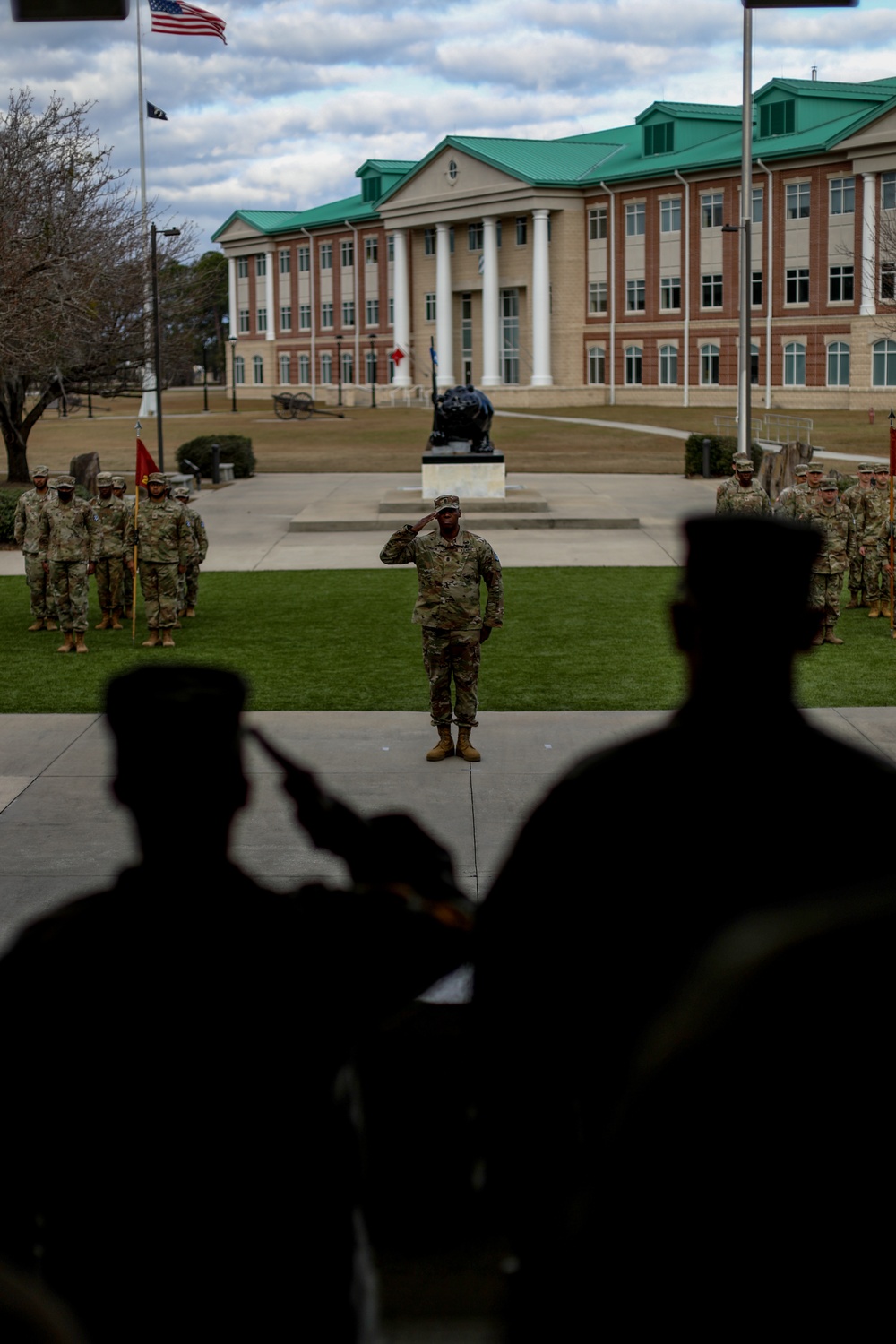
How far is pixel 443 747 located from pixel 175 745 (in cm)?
937

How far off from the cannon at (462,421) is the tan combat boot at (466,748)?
18826 millimetres

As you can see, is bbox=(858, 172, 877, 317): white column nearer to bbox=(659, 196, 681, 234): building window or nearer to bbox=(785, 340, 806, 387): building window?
bbox=(785, 340, 806, 387): building window

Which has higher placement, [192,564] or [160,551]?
[160,551]

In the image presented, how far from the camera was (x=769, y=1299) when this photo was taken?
147 cm

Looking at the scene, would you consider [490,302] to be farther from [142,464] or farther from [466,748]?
[466,748]

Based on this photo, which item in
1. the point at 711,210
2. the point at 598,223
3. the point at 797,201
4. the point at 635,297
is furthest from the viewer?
the point at 598,223

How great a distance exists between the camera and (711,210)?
71625 millimetres

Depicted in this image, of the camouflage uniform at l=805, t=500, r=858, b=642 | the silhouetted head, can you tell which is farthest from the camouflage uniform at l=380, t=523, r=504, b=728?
the silhouetted head

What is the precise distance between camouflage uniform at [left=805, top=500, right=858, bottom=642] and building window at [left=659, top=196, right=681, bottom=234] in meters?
59.1

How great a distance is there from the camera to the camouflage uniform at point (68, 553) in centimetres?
1638

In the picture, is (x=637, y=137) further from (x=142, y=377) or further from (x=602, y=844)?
(x=602, y=844)

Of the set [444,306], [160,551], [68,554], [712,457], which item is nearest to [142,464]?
[160,551]

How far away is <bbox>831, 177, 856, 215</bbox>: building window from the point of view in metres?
65.7

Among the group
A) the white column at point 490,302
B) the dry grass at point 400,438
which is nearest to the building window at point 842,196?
the dry grass at point 400,438
